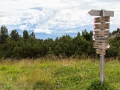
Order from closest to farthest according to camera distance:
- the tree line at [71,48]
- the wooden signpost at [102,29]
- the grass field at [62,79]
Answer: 1. the wooden signpost at [102,29]
2. the grass field at [62,79]
3. the tree line at [71,48]

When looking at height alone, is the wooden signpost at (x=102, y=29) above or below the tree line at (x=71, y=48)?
above

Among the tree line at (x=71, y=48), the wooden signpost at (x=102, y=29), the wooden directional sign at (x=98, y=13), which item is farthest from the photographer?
the tree line at (x=71, y=48)

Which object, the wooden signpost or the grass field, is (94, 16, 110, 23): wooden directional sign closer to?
the wooden signpost

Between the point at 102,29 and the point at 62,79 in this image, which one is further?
the point at 62,79

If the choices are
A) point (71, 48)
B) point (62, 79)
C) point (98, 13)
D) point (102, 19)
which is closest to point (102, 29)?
point (102, 19)

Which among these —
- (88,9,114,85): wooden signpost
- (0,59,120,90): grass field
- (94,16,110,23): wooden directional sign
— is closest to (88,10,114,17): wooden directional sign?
(88,9,114,85): wooden signpost

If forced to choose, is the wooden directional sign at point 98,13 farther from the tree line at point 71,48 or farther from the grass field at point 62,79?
the tree line at point 71,48

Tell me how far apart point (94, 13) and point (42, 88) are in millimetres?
3155

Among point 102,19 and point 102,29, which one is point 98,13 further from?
point 102,29

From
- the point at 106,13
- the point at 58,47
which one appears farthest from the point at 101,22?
the point at 58,47

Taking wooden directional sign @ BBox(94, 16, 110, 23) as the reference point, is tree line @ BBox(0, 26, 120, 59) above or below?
below

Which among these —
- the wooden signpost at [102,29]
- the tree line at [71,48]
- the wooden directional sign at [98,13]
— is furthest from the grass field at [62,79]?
the tree line at [71,48]

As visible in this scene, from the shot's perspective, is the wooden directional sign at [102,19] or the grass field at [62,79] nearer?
the wooden directional sign at [102,19]

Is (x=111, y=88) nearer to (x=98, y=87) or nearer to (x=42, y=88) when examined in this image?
(x=98, y=87)
